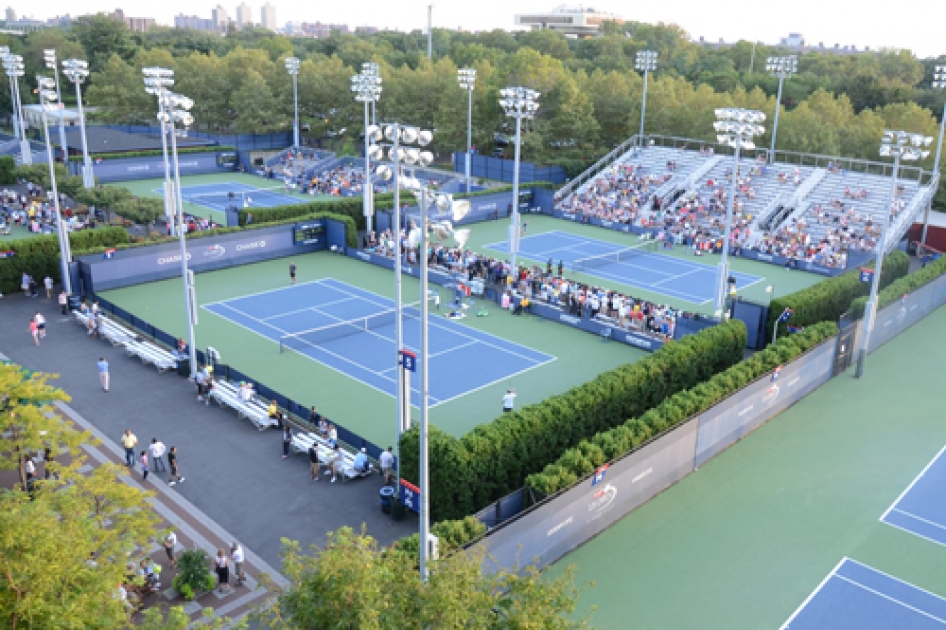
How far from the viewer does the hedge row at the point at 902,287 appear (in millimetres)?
30016

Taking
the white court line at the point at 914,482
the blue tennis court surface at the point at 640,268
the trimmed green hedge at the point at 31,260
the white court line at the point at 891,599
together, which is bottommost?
the white court line at the point at 891,599

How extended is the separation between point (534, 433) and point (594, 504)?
107 inches

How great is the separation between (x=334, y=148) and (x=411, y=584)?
250 feet

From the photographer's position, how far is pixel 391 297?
126 feet

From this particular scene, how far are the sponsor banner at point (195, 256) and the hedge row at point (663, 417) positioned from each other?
87.3 ft

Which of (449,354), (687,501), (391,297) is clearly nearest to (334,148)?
(391,297)

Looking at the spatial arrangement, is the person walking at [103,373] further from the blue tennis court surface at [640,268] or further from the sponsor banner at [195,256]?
the blue tennis court surface at [640,268]

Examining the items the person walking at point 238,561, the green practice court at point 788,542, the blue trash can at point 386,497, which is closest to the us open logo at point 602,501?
the green practice court at point 788,542

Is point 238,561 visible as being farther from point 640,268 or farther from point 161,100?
point 640,268

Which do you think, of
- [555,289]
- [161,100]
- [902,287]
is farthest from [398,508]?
[902,287]

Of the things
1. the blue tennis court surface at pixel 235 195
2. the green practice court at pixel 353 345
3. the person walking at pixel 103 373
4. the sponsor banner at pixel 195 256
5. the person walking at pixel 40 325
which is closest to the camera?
the person walking at pixel 103 373

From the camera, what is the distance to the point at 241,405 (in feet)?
82.9

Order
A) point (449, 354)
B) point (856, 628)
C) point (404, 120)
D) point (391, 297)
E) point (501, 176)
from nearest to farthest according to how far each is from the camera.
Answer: point (856, 628), point (449, 354), point (391, 297), point (501, 176), point (404, 120)

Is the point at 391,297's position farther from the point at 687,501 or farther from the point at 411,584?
the point at 411,584
